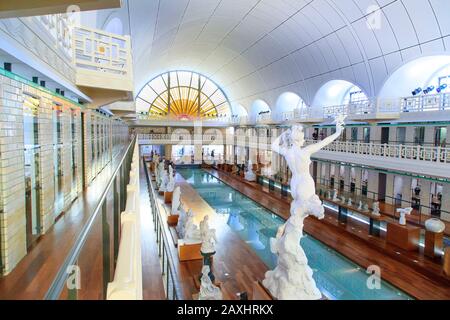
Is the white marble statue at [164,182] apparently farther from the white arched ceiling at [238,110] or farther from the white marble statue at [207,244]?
the white arched ceiling at [238,110]

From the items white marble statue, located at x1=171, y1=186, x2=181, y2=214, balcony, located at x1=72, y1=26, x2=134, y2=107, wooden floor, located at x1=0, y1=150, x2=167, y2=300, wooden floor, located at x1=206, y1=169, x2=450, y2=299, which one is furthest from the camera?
white marble statue, located at x1=171, y1=186, x2=181, y2=214

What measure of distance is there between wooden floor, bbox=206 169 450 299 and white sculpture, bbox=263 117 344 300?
9.89ft

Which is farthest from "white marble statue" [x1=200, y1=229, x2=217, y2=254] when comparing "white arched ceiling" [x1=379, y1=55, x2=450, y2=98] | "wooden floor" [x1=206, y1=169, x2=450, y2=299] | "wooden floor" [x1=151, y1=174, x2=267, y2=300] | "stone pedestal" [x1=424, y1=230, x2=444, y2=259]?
"white arched ceiling" [x1=379, y1=55, x2=450, y2=98]

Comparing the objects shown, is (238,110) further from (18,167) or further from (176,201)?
(18,167)

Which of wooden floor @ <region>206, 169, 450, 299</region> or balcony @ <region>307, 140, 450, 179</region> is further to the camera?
balcony @ <region>307, 140, 450, 179</region>

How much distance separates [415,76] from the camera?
15492mm

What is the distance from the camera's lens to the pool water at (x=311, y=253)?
8023 mm

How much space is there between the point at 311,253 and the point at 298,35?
46.4ft

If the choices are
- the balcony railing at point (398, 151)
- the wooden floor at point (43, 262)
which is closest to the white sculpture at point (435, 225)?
the balcony railing at point (398, 151)

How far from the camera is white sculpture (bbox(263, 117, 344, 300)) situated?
651 cm

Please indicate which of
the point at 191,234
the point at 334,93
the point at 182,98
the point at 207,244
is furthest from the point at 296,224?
the point at 182,98

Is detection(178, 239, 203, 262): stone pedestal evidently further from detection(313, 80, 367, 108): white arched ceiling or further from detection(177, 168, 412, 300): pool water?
detection(313, 80, 367, 108): white arched ceiling

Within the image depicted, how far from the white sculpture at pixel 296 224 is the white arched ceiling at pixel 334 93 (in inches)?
625
